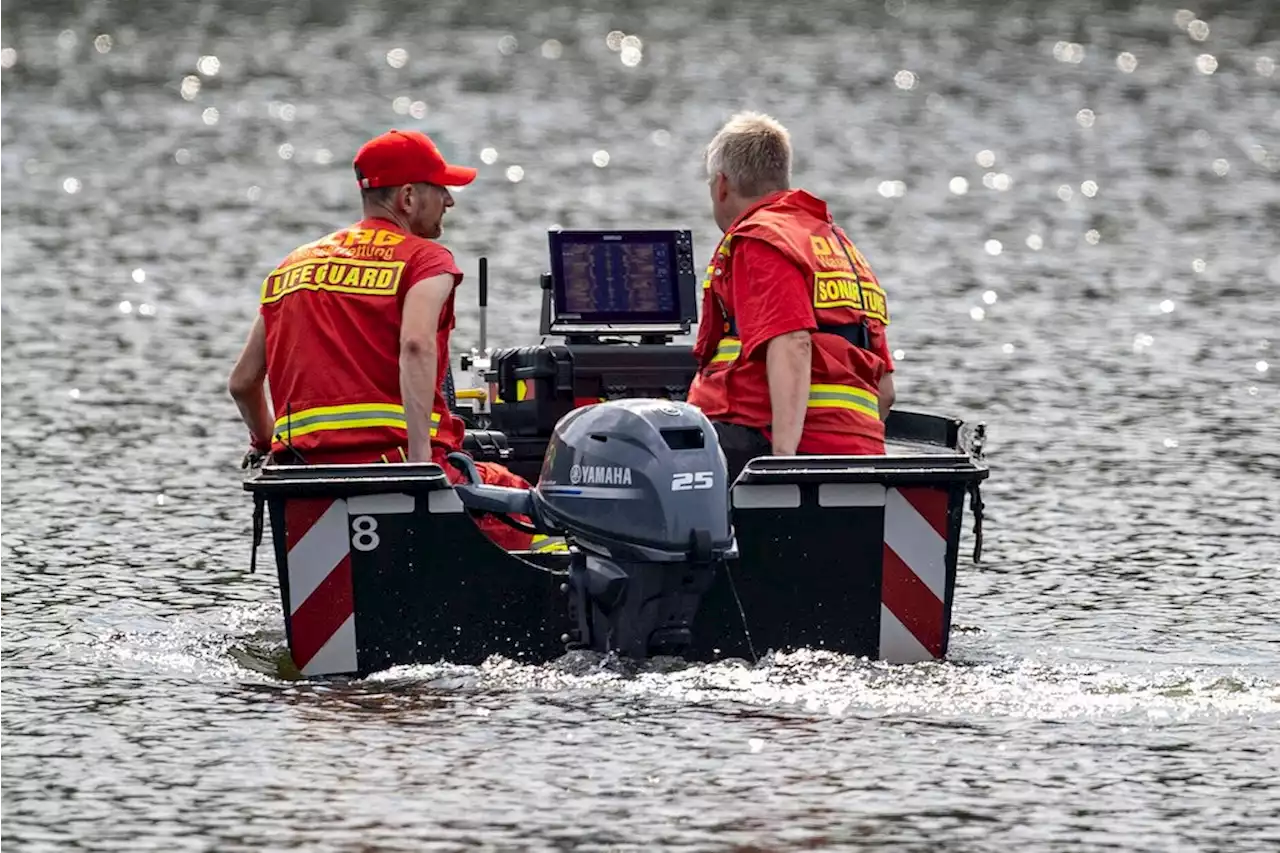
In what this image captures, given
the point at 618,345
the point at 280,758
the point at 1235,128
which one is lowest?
the point at 280,758

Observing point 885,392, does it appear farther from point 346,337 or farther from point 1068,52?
point 1068,52

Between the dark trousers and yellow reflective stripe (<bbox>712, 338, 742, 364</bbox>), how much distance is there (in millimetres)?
204

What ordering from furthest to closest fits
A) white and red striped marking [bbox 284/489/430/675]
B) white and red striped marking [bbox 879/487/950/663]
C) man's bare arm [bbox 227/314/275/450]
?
man's bare arm [bbox 227/314/275/450] → white and red striped marking [bbox 879/487/950/663] → white and red striped marking [bbox 284/489/430/675]

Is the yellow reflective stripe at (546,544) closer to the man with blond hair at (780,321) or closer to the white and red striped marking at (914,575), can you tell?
the man with blond hair at (780,321)

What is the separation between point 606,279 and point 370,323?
1.74 m

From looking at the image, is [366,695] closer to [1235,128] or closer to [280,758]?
[280,758]

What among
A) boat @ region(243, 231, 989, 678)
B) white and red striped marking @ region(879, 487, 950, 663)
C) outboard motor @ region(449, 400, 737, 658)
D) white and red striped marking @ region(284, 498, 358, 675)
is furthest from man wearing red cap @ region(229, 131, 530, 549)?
white and red striped marking @ region(879, 487, 950, 663)

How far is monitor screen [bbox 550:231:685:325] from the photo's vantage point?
10664mm

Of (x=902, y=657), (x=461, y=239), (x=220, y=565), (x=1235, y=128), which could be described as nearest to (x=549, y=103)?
(x=1235, y=128)

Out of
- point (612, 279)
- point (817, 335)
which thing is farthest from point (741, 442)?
point (612, 279)

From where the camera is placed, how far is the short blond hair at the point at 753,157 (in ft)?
30.2

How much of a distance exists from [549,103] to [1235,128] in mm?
8739

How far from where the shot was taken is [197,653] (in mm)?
9664

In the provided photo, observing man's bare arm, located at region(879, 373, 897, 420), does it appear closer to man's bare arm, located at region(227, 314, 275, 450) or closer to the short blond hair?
the short blond hair
